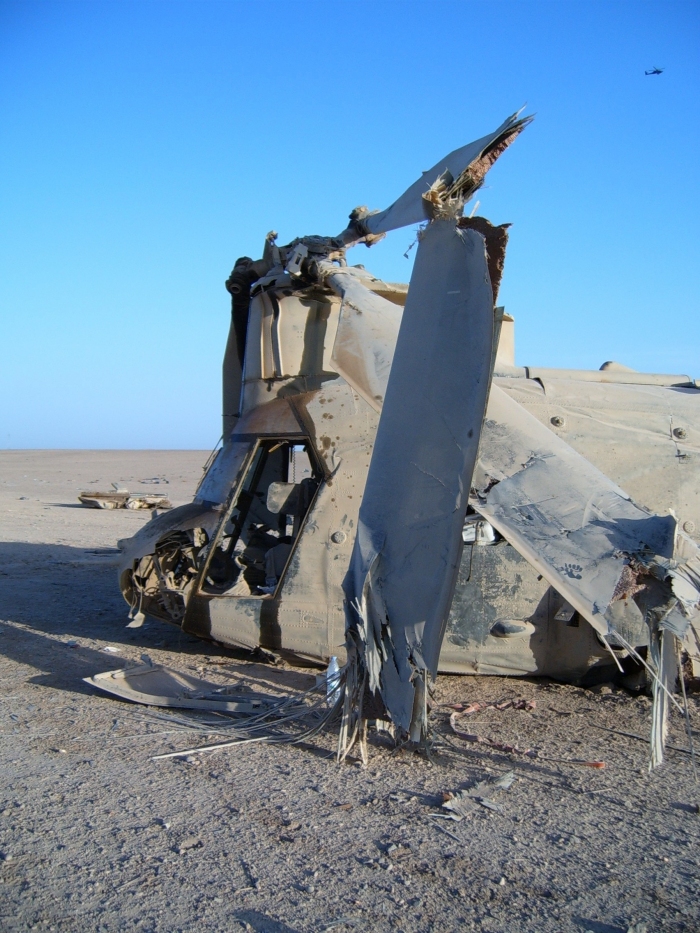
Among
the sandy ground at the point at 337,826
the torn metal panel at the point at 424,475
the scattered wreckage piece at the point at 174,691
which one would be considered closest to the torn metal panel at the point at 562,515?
the torn metal panel at the point at 424,475

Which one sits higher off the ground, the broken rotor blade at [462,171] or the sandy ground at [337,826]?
the broken rotor blade at [462,171]

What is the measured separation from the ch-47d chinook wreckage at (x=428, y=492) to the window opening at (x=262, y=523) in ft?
0.09

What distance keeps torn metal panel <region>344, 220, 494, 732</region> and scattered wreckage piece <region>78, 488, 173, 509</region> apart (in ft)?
52.1

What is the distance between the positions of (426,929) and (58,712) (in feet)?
10.5

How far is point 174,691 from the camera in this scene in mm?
5527

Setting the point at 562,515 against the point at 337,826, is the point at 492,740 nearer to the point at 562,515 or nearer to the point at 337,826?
the point at 337,826

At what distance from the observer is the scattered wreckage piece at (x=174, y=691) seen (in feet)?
16.9

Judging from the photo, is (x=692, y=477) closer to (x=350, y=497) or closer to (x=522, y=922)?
(x=350, y=497)

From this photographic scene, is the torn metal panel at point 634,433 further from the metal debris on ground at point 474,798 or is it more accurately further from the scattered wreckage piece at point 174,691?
the scattered wreckage piece at point 174,691

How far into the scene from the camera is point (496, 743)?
466 cm

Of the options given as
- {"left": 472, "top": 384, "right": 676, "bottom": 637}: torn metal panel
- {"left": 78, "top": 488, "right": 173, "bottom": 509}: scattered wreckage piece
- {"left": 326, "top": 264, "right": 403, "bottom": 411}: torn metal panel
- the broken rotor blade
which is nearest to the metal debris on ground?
{"left": 472, "top": 384, "right": 676, "bottom": 637}: torn metal panel

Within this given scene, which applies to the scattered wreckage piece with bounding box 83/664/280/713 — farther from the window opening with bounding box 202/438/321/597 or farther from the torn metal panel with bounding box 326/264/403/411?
the torn metal panel with bounding box 326/264/403/411

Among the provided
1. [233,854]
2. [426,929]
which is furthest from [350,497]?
[426,929]

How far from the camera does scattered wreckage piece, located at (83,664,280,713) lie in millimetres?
5164
